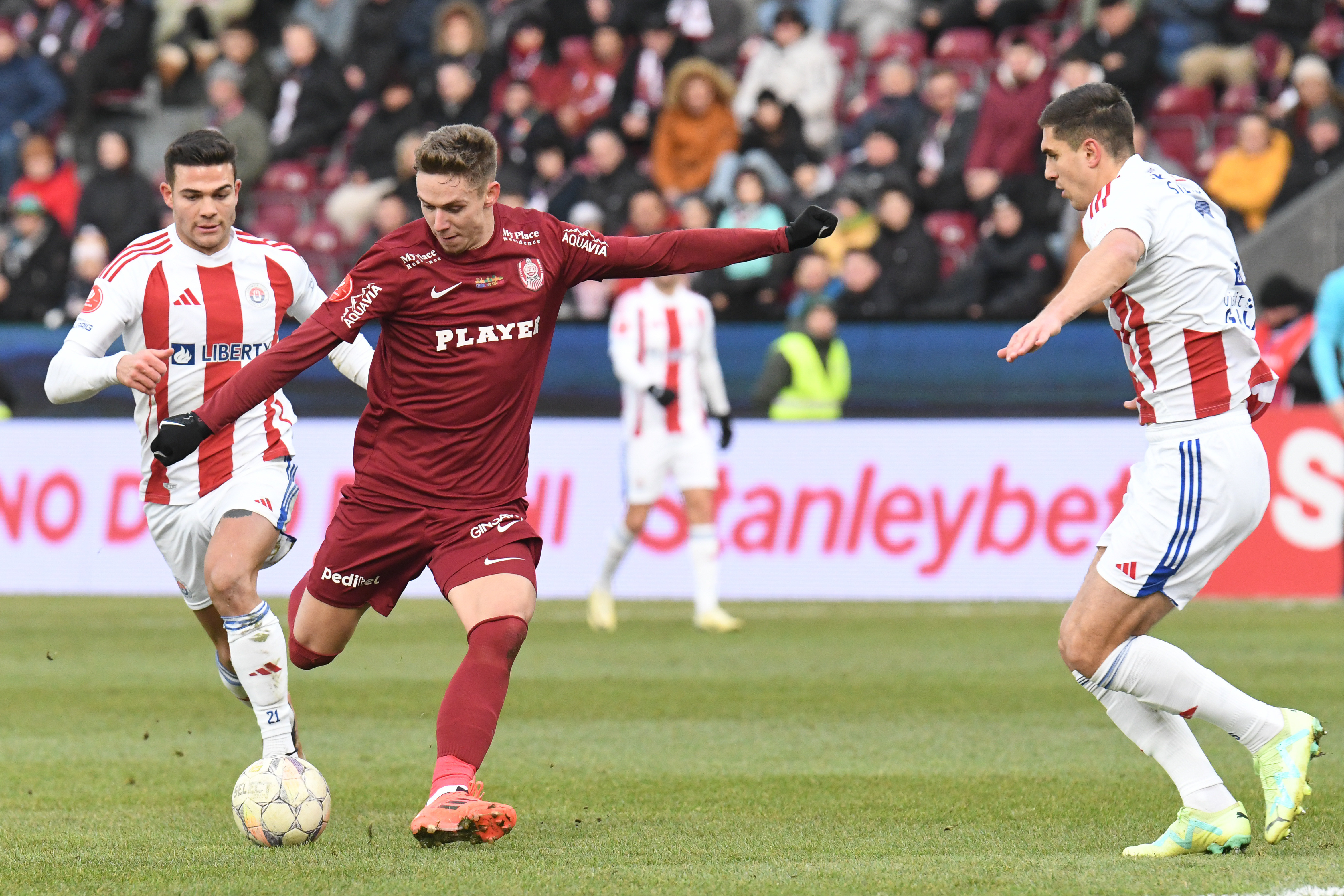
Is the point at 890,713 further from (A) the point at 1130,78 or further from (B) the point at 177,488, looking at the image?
(A) the point at 1130,78

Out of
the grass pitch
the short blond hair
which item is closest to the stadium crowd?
the grass pitch

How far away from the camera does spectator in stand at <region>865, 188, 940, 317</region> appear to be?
15773mm

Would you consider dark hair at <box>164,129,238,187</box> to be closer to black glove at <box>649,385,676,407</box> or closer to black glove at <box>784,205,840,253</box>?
black glove at <box>784,205,840,253</box>

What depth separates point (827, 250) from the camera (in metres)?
16.7

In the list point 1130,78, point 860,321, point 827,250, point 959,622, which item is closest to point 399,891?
point 959,622

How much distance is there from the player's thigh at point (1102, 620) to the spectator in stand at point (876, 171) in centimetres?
1132

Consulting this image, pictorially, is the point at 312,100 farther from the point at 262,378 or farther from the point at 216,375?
the point at 262,378

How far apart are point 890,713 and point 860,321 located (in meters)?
6.73

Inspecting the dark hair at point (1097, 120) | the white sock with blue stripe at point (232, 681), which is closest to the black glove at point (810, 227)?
the dark hair at point (1097, 120)

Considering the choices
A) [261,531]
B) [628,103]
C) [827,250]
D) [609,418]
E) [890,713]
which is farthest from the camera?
[628,103]

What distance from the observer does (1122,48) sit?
55.7ft

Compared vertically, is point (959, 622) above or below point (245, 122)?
below

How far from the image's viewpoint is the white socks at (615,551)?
12.5 m

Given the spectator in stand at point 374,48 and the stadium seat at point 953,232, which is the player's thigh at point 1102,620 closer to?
the stadium seat at point 953,232
